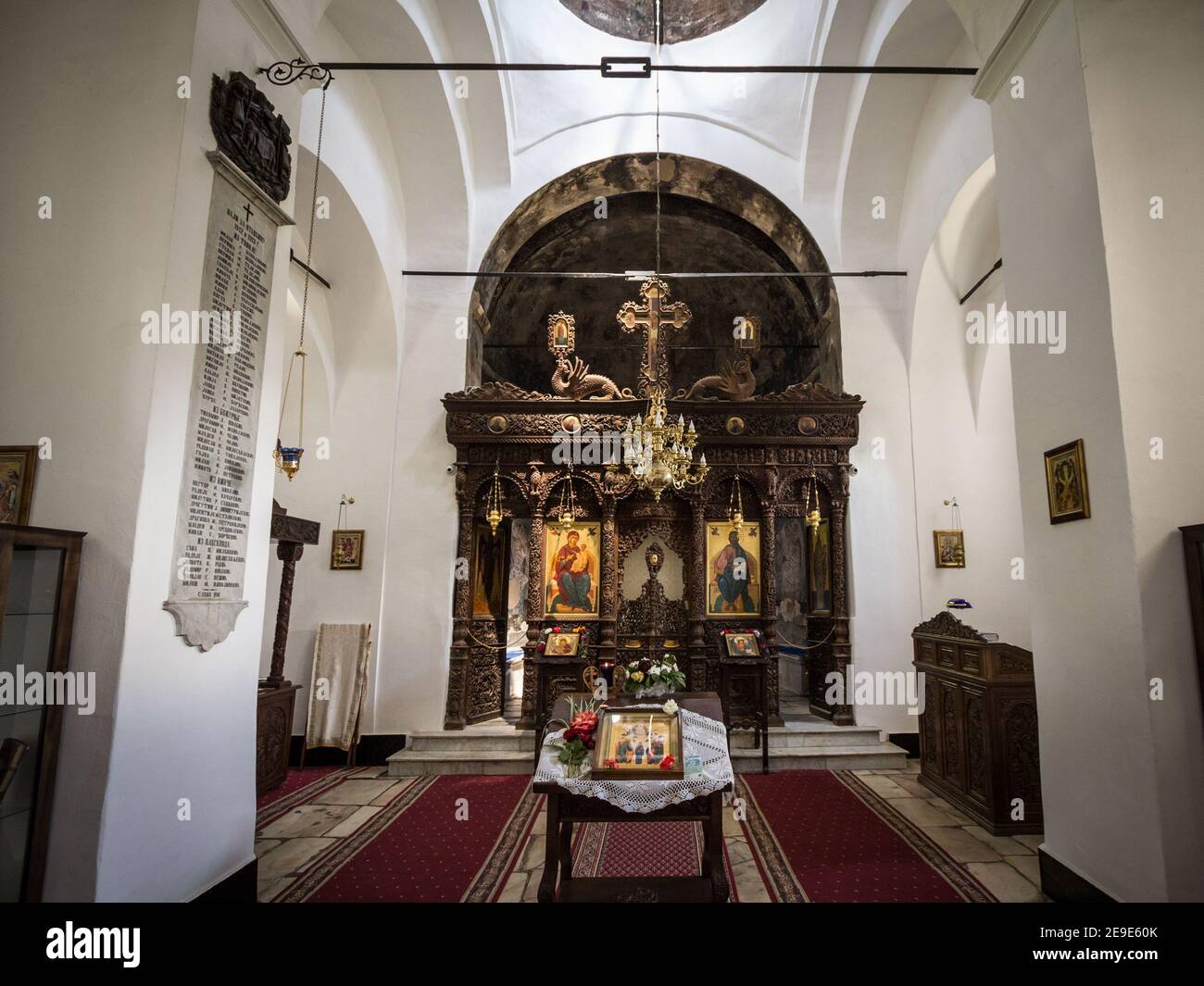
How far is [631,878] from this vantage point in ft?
11.2

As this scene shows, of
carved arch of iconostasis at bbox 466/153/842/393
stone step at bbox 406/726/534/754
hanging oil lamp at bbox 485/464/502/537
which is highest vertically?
carved arch of iconostasis at bbox 466/153/842/393

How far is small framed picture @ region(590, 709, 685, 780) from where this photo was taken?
10.4 feet

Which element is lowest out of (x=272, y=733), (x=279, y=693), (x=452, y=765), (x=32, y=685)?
(x=452, y=765)

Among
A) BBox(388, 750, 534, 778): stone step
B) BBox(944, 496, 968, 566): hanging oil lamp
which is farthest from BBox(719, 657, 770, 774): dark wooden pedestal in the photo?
BBox(944, 496, 968, 566): hanging oil lamp

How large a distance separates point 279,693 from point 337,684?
1.31m

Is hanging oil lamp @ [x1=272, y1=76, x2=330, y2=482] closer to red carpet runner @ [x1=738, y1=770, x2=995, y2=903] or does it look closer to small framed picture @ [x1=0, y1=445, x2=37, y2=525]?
small framed picture @ [x1=0, y1=445, x2=37, y2=525]

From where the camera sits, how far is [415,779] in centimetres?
632

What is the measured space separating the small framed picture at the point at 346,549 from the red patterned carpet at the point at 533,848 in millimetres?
2371

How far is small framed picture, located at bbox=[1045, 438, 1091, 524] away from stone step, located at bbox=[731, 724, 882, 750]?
4.07 meters

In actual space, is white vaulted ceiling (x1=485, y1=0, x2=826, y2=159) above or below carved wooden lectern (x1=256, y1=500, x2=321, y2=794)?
above

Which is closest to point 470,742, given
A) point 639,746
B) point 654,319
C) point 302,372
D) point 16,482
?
point 639,746

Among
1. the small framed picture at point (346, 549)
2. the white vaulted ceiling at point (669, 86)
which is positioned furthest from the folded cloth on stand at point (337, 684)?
the white vaulted ceiling at point (669, 86)

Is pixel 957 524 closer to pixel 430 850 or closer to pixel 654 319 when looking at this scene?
pixel 654 319

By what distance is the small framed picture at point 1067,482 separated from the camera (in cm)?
332
